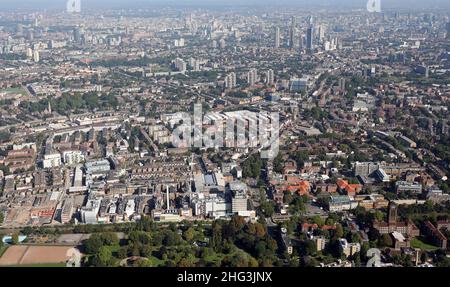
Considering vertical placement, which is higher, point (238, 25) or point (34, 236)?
point (238, 25)

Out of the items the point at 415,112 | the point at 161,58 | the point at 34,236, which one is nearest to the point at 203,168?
the point at 34,236

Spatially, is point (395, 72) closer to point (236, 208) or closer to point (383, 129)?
point (383, 129)

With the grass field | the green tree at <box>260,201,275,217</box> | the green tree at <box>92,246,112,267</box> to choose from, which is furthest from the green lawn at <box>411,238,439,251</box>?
the grass field

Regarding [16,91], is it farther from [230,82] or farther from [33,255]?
[33,255]

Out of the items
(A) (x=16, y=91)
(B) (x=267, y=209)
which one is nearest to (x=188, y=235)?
(B) (x=267, y=209)

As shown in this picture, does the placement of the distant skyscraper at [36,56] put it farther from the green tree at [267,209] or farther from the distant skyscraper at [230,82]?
the green tree at [267,209]

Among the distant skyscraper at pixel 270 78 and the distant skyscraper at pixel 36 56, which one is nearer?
the distant skyscraper at pixel 270 78

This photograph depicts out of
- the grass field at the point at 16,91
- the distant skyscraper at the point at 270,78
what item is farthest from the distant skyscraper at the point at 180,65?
the grass field at the point at 16,91

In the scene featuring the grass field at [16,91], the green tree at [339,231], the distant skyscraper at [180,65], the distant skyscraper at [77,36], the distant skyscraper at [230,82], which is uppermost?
the distant skyscraper at [77,36]

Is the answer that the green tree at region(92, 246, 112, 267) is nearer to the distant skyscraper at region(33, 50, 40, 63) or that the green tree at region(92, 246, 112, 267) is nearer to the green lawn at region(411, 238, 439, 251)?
the green lawn at region(411, 238, 439, 251)
